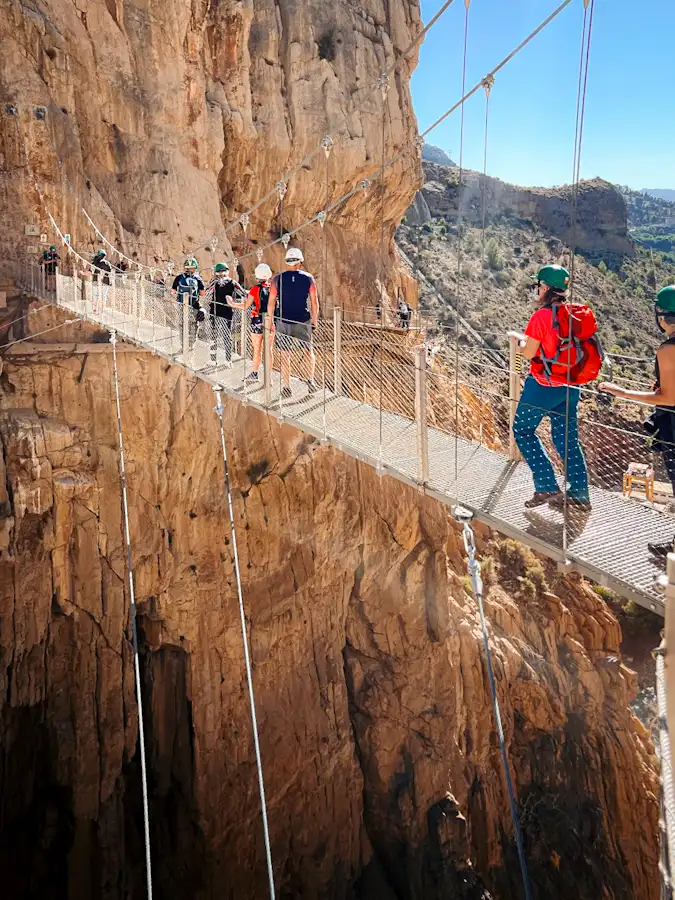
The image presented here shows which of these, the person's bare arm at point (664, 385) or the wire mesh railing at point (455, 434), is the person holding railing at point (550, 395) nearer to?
the wire mesh railing at point (455, 434)

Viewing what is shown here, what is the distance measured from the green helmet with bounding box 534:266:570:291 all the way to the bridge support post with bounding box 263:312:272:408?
6.79 feet

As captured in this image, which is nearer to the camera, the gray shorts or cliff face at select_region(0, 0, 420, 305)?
the gray shorts

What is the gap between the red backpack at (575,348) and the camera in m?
2.50

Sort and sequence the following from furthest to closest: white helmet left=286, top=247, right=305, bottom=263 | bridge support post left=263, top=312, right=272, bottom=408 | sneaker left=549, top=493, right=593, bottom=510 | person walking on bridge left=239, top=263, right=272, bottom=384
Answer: person walking on bridge left=239, top=263, right=272, bottom=384 < white helmet left=286, top=247, right=305, bottom=263 < bridge support post left=263, top=312, right=272, bottom=408 < sneaker left=549, top=493, right=593, bottom=510

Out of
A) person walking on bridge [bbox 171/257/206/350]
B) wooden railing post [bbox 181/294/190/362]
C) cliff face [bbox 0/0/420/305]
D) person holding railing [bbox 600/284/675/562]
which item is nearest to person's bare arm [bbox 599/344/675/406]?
person holding railing [bbox 600/284/675/562]

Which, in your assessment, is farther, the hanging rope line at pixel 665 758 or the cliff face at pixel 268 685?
the cliff face at pixel 268 685

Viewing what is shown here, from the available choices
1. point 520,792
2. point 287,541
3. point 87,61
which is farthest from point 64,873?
point 87,61

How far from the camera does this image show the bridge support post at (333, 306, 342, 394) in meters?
4.07

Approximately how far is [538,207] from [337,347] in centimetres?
3421

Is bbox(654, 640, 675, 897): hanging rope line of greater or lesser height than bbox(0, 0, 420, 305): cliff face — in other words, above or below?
below

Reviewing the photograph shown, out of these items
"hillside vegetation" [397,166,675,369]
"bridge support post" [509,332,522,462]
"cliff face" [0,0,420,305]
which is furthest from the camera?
"hillside vegetation" [397,166,675,369]

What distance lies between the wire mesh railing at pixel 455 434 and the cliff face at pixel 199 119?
201cm

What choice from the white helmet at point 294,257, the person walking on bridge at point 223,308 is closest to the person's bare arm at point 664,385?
the white helmet at point 294,257

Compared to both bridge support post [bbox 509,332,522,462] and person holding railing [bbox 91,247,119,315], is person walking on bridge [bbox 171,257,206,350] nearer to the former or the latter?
person holding railing [bbox 91,247,119,315]
